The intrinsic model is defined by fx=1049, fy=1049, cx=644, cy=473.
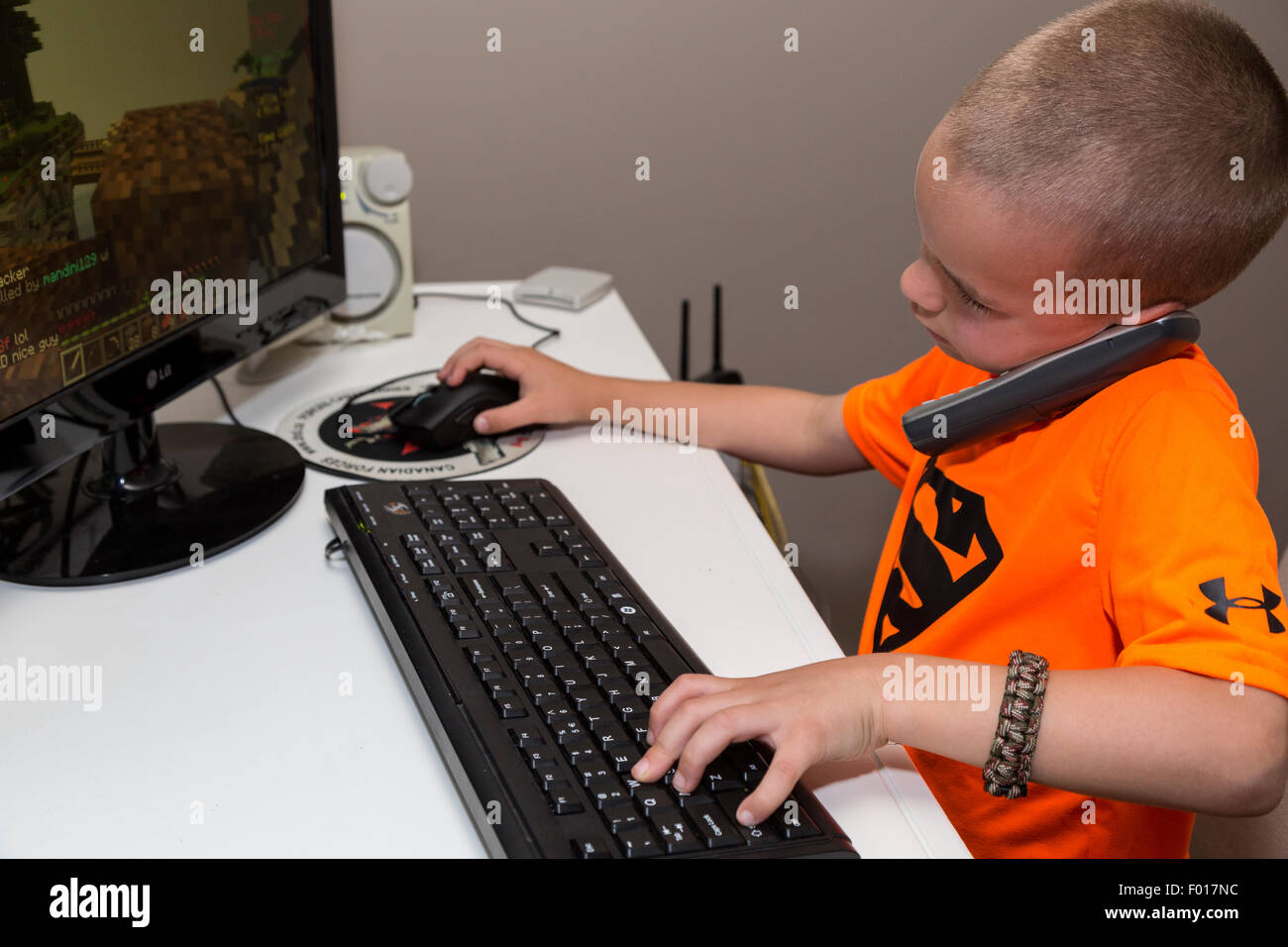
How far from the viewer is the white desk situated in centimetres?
49

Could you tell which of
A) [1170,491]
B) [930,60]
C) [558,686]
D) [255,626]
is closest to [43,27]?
[255,626]

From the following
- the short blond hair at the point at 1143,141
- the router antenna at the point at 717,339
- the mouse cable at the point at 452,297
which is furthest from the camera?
the router antenna at the point at 717,339

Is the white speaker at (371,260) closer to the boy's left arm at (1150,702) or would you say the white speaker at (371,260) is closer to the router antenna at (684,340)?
the router antenna at (684,340)

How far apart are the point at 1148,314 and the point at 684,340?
38.2 inches

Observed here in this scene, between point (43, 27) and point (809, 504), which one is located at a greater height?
point (43, 27)

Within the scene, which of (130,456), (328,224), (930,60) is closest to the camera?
(130,456)

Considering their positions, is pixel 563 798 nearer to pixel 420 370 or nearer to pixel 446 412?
pixel 446 412

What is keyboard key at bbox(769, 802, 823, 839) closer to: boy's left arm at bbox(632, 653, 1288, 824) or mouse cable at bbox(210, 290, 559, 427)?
boy's left arm at bbox(632, 653, 1288, 824)

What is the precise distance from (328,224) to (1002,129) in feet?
2.04

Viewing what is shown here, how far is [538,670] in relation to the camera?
56cm

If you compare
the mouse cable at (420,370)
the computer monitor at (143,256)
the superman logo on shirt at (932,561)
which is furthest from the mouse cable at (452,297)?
the superman logo on shirt at (932,561)

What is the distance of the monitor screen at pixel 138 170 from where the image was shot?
0.61m

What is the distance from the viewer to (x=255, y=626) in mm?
637
